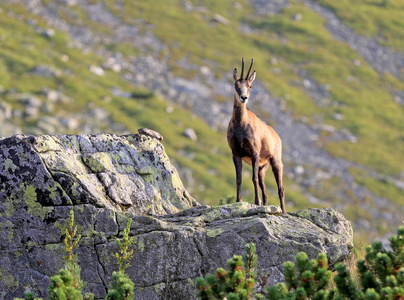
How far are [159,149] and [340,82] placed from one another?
7204 cm

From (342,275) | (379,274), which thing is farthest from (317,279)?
(379,274)

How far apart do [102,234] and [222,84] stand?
6337cm

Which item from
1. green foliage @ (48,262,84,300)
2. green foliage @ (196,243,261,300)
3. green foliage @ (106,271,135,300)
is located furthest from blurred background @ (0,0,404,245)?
green foliage @ (48,262,84,300)

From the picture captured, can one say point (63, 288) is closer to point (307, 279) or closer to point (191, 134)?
point (307, 279)

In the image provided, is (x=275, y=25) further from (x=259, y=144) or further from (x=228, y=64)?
(x=259, y=144)

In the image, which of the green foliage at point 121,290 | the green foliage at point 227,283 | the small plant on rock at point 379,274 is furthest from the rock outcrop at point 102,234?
the small plant on rock at point 379,274

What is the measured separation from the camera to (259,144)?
1622 cm

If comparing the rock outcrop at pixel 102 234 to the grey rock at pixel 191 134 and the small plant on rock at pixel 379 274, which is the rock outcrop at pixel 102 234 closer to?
the small plant on rock at pixel 379 274

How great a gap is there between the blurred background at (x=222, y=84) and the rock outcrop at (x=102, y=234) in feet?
122

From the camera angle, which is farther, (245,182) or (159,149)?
(245,182)

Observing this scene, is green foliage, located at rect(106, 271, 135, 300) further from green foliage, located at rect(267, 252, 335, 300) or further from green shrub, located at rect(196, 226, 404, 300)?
green foliage, located at rect(267, 252, 335, 300)

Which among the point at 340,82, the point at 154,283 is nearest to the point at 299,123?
the point at 340,82

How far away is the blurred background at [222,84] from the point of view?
58719 mm

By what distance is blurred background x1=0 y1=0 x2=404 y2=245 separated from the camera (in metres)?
58.7
